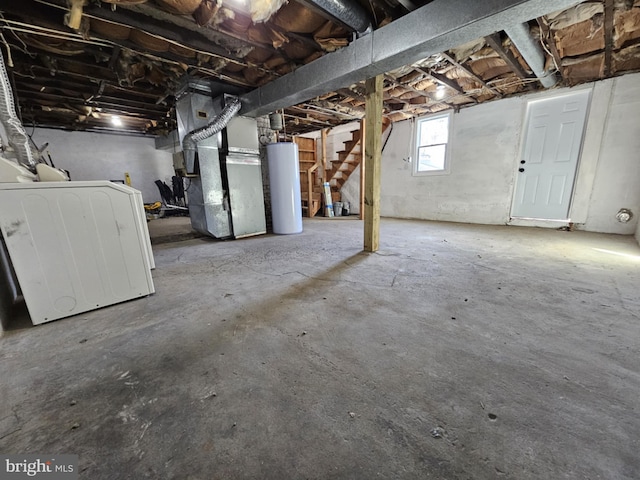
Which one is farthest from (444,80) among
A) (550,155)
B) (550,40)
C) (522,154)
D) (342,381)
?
(342,381)

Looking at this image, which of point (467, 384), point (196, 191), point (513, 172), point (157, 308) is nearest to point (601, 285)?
point (467, 384)

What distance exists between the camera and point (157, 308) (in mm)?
1831

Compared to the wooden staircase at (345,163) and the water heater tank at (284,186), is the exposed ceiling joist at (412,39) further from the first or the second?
the wooden staircase at (345,163)

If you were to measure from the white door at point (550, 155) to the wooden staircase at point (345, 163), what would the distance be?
3505 millimetres

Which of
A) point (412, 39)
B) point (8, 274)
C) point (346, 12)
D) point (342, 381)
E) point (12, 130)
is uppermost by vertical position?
point (346, 12)

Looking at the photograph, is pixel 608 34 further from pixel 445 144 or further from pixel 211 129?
pixel 211 129

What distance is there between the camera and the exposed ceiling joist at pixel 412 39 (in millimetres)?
1690

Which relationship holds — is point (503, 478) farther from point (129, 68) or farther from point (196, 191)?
point (129, 68)

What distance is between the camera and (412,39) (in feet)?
6.73

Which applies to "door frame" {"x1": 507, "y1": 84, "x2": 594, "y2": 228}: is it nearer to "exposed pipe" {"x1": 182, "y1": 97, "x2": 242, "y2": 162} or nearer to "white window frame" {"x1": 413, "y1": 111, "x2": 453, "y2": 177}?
"white window frame" {"x1": 413, "y1": 111, "x2": 453, "y2": 177}

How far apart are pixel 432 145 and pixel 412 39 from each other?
3906 mm

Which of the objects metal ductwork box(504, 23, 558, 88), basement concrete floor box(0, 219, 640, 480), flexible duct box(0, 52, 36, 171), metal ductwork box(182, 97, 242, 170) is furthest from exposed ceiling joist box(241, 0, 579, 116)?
flexible duct box(0, 52, 36, 171)

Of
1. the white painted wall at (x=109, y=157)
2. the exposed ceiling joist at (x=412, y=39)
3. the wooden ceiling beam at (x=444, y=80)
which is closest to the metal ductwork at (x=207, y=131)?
the exposed ceiling joist at (x=412, y=39)

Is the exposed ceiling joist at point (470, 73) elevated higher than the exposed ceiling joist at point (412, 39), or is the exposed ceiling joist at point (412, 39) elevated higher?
the exposed ceiling joist at point (470, 73)
